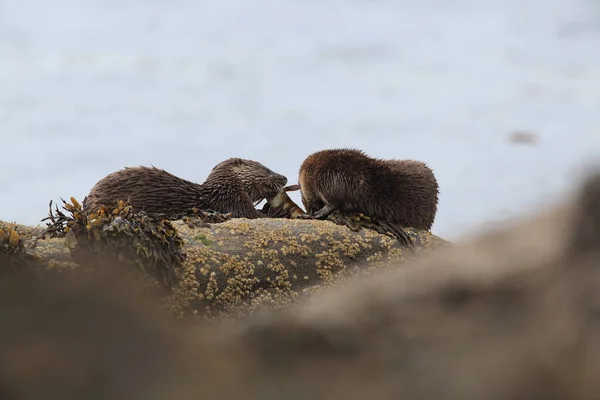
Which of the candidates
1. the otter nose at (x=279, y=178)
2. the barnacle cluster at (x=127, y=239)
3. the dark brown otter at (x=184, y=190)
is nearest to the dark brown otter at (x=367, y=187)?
the otter nose at (x=279, y=178)

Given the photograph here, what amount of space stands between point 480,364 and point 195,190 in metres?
9.39

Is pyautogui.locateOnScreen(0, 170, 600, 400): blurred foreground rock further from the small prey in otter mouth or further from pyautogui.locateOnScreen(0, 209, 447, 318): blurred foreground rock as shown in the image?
the small prey in otter mouth

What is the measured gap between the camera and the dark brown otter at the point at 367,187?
1102 cm

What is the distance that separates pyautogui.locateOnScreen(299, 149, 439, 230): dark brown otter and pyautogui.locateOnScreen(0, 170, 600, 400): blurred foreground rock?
8914mm

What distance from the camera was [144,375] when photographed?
1738 mm

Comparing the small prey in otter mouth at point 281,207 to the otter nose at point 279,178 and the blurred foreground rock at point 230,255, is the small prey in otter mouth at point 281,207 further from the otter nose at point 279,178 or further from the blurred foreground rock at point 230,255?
the blurred foreground rock at point 230,255

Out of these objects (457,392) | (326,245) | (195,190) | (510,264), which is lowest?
(457,392)

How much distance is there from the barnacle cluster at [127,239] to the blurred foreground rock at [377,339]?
606 cm

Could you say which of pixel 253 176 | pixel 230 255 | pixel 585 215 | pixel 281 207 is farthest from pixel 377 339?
pixel 281 207

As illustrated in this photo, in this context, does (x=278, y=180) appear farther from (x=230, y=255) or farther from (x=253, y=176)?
(x=230, y=255)

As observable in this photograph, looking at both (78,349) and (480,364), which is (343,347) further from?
(78,349)

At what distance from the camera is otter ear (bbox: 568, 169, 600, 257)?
1.87 metres

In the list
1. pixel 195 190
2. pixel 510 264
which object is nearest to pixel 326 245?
pixel 195 190

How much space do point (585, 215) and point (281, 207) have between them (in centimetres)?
1019
